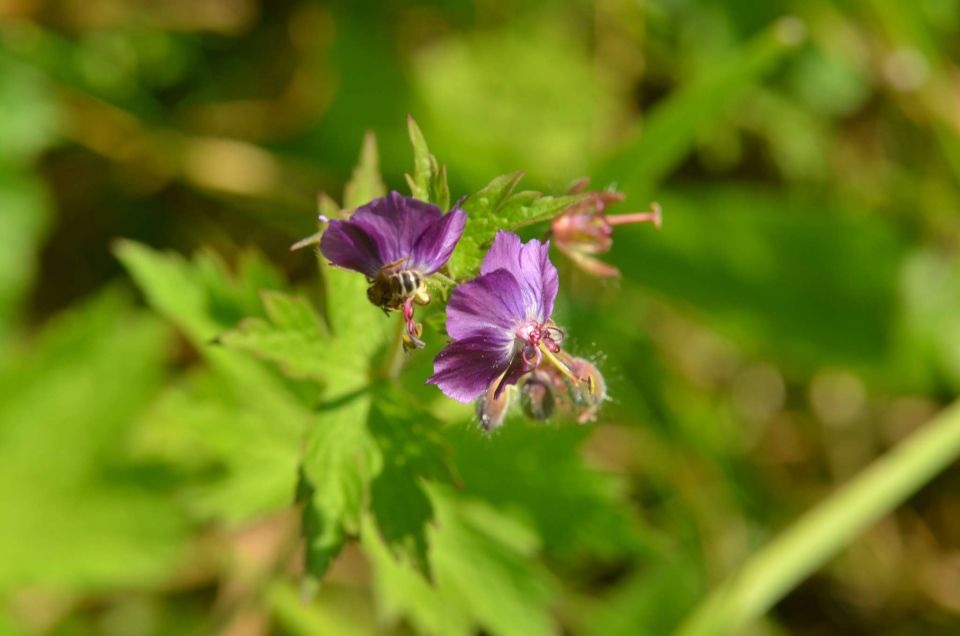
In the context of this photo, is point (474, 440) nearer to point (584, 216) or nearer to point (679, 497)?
point (584, 216)

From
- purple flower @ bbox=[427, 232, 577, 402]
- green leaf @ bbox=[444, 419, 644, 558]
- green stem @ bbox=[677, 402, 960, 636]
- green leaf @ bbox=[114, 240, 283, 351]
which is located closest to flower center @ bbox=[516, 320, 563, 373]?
purple flower @ bbox=[427, 232, 577, 402]

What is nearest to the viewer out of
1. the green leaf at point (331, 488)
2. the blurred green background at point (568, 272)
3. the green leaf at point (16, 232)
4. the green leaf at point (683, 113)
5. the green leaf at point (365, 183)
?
the green leaf at point (331, 488)

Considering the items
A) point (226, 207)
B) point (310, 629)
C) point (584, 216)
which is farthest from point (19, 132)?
point (584, 216)

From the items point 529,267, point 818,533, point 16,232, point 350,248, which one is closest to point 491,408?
point 529,267

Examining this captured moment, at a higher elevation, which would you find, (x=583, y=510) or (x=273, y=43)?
(x=273, y=43)

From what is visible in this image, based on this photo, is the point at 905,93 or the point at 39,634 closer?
the point at 39,634

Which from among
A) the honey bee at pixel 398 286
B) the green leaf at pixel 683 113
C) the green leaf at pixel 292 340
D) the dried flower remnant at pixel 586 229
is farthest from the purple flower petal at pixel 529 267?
the green leaf at pixel 683 113

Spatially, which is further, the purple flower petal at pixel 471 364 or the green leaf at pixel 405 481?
the green leaf at pixel 405 481

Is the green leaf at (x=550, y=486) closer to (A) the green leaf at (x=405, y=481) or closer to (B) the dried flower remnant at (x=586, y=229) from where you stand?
(A) the green leaf at (x=405, y=481)
